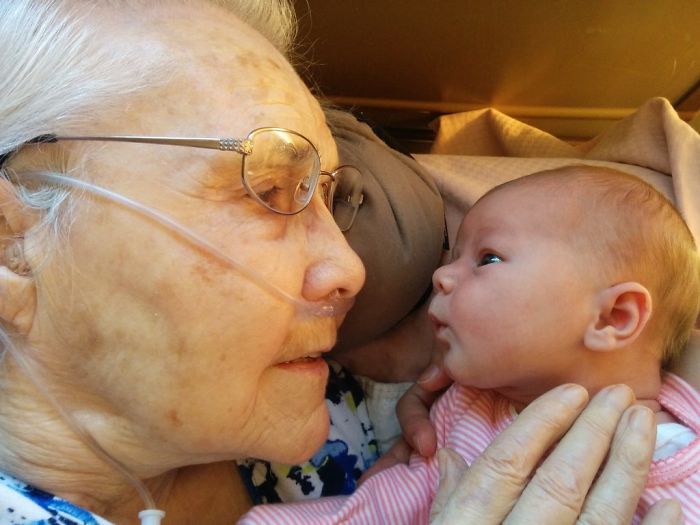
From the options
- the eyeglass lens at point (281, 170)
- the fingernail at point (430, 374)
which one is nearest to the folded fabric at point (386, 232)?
the fingernail at point (430, 374)

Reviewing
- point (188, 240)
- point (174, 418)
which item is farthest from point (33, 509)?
point (188, 240)

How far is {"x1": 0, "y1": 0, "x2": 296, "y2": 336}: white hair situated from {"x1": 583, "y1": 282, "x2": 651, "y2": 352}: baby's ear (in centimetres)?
90

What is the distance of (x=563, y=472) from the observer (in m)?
1.04

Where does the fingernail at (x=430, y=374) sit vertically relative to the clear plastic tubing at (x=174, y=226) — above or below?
below

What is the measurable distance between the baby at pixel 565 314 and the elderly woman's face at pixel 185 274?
13.5 inches

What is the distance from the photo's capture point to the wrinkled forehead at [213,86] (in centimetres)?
102

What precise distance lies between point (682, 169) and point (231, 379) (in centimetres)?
131

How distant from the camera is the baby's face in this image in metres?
1.24

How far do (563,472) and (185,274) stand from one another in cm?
69

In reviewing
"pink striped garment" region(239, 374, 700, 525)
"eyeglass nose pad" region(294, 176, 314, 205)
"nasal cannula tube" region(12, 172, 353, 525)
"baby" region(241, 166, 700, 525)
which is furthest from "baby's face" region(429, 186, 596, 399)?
"eyeglass nose pad" region(294, 176, 314, 205)

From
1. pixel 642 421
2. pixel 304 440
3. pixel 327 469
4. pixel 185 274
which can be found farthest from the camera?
pixel 327 469

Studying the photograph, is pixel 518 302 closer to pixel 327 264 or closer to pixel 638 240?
pixel 638 240

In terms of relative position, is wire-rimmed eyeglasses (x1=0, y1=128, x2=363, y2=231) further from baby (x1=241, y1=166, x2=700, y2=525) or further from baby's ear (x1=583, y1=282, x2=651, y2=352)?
baby's ear (x1=583, y1=282, x2=651, y2=352)

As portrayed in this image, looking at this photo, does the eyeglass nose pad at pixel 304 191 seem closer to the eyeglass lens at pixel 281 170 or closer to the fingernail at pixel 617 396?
the eyeglass lens at pixel 281 170
